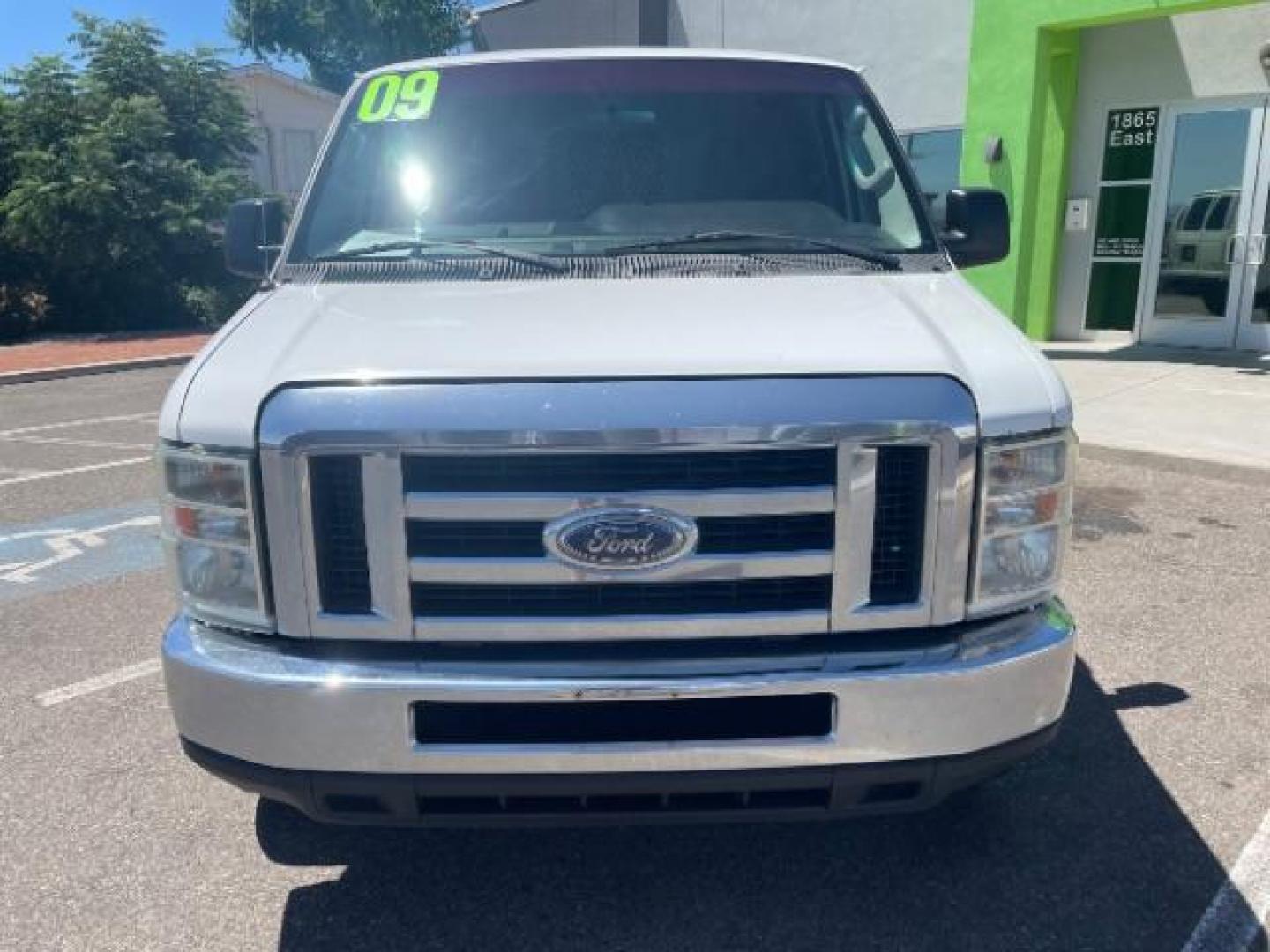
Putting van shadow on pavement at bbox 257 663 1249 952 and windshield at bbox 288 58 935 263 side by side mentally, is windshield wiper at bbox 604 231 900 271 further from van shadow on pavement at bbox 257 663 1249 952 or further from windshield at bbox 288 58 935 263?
van shadow on pavement at bbox 257 663 1249 952

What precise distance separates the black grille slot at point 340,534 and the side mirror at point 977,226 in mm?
2350

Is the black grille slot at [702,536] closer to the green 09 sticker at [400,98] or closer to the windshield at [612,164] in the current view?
the windshield at [612,164]

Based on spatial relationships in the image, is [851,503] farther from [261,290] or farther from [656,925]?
[261,290]

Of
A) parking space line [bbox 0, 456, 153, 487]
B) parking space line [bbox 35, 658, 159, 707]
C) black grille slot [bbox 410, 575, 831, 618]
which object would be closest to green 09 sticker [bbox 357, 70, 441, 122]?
black grille slot [bbox 410, 575, 831, 618]

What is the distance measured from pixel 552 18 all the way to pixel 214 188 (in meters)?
8.44

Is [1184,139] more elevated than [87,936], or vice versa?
[1184,139]

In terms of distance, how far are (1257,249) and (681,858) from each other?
11.3m

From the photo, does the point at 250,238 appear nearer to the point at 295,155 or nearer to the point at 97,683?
the point at 97,683

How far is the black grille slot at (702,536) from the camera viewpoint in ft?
7.12

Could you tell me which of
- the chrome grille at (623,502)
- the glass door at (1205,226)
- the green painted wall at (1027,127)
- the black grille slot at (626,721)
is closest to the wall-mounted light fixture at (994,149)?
the green painted wall at (1027,127)

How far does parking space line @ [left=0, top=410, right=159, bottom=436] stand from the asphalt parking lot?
6.25 m

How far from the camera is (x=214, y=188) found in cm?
1788

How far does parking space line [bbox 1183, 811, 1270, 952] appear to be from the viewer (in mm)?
2443

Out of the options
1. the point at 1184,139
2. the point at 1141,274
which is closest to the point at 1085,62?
the point at 1184,139
